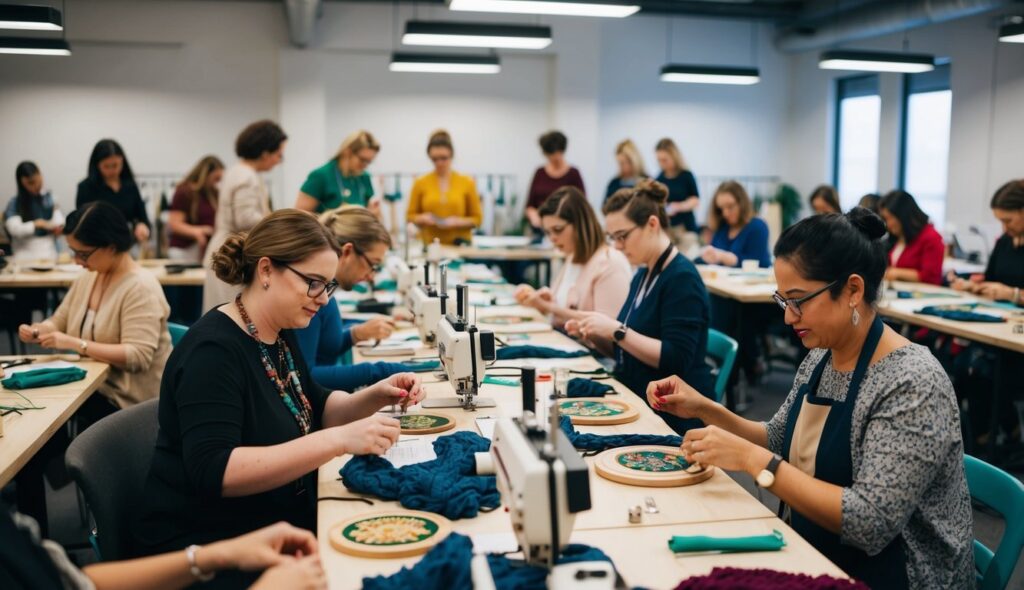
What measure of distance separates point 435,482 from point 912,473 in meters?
0.93

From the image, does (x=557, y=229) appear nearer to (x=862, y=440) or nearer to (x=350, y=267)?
(x=350, y=267)

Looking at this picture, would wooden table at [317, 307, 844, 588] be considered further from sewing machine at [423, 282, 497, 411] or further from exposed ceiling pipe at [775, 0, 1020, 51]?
exposed ceiling pipe at [775, 0, 1020, 51]

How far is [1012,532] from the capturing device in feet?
5.74

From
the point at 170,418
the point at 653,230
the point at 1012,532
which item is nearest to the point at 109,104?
the point at 653,230

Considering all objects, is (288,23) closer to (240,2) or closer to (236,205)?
(240,2)

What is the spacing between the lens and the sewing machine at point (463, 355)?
2412 mm

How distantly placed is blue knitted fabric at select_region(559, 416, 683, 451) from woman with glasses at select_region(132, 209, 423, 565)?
1.52 feet

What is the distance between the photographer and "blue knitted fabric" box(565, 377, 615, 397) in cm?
269

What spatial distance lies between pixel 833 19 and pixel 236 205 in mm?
6769

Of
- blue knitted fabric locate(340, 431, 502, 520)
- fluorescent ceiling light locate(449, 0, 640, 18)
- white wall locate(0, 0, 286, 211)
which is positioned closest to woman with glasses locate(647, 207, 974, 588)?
blue knitted fabric locate(340, 431, 502, 520)

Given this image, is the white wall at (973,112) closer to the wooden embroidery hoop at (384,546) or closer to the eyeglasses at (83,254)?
the eyeglasses at (83,254)

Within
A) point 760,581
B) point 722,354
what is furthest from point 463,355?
Result: point 722,354

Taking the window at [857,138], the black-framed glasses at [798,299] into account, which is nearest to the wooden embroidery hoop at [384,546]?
the black-framed glasses at [798,299]

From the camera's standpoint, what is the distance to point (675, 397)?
7.25ft
